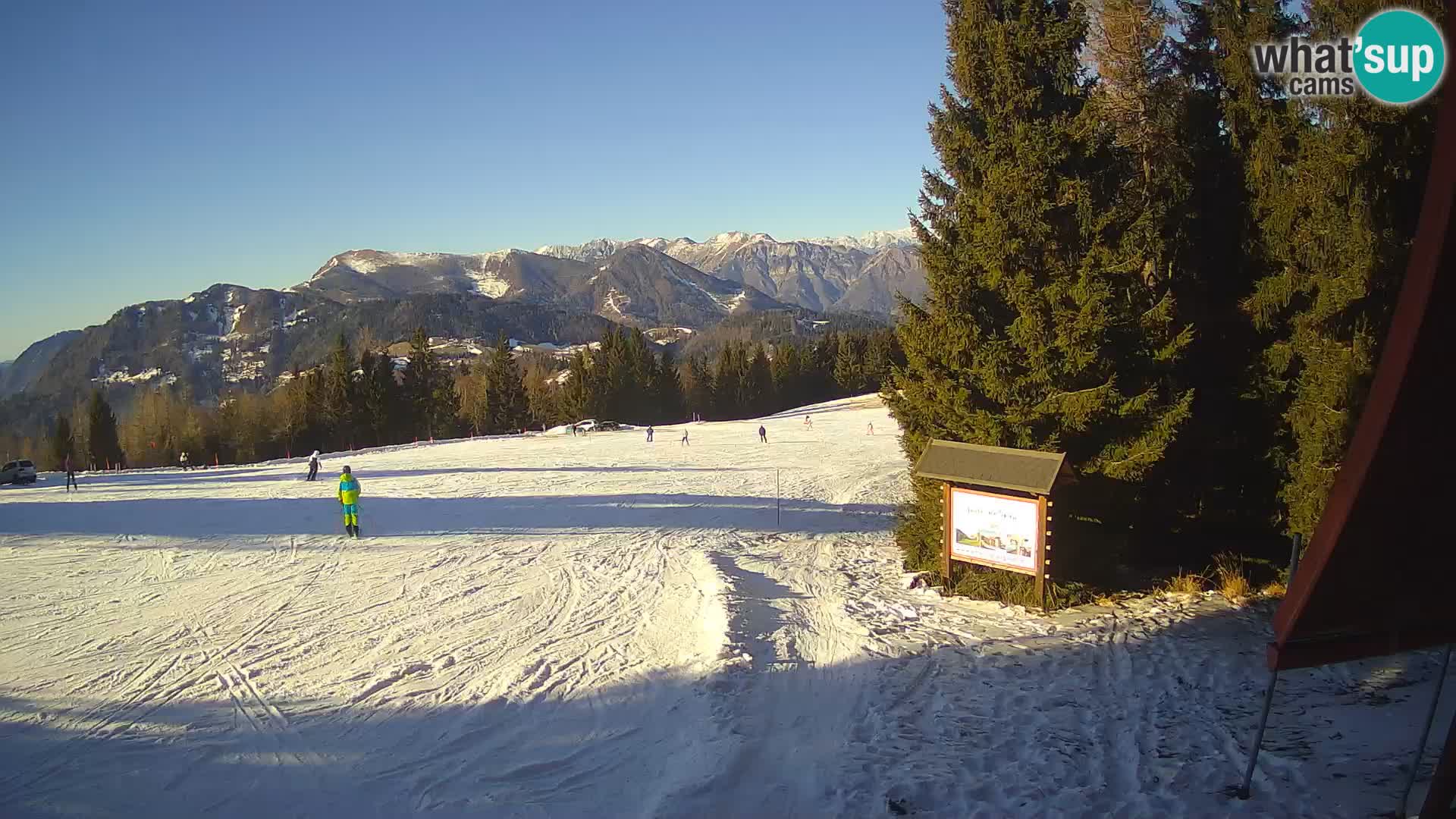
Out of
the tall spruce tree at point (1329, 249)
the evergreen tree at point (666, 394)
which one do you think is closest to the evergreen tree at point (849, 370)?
the evergreen tree at point (666, 394)

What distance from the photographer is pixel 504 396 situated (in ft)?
279

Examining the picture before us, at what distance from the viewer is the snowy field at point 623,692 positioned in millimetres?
7527

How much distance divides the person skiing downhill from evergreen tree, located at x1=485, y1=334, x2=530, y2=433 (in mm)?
65863

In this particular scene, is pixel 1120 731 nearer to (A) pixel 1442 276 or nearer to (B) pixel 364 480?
(A) pixel 1442 276

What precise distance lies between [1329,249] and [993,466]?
5783mm

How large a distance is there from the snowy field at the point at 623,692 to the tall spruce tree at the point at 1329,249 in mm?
3319

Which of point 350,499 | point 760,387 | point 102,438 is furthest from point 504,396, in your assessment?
point 350,499

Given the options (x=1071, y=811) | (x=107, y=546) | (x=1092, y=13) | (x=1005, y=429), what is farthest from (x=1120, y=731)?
(x=107, y=546)

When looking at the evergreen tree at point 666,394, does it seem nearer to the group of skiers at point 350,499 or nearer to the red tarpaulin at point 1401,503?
the group of skiers at point 350,499

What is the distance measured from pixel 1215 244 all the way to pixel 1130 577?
20.7ft

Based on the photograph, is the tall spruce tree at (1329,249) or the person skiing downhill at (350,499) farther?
the person skiing downhill at (350,499)

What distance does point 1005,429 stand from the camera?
14.2 m

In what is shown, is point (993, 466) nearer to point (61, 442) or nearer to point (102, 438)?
point (102, 438)

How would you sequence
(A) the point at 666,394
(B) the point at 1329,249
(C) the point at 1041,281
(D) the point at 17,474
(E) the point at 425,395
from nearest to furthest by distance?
1. (B) the point at 1329,249
2. (C) the point at 1041,281
3. (D) the point at 17,474
4. (E) the point at 425,395
5. (A) the point at 666,394
